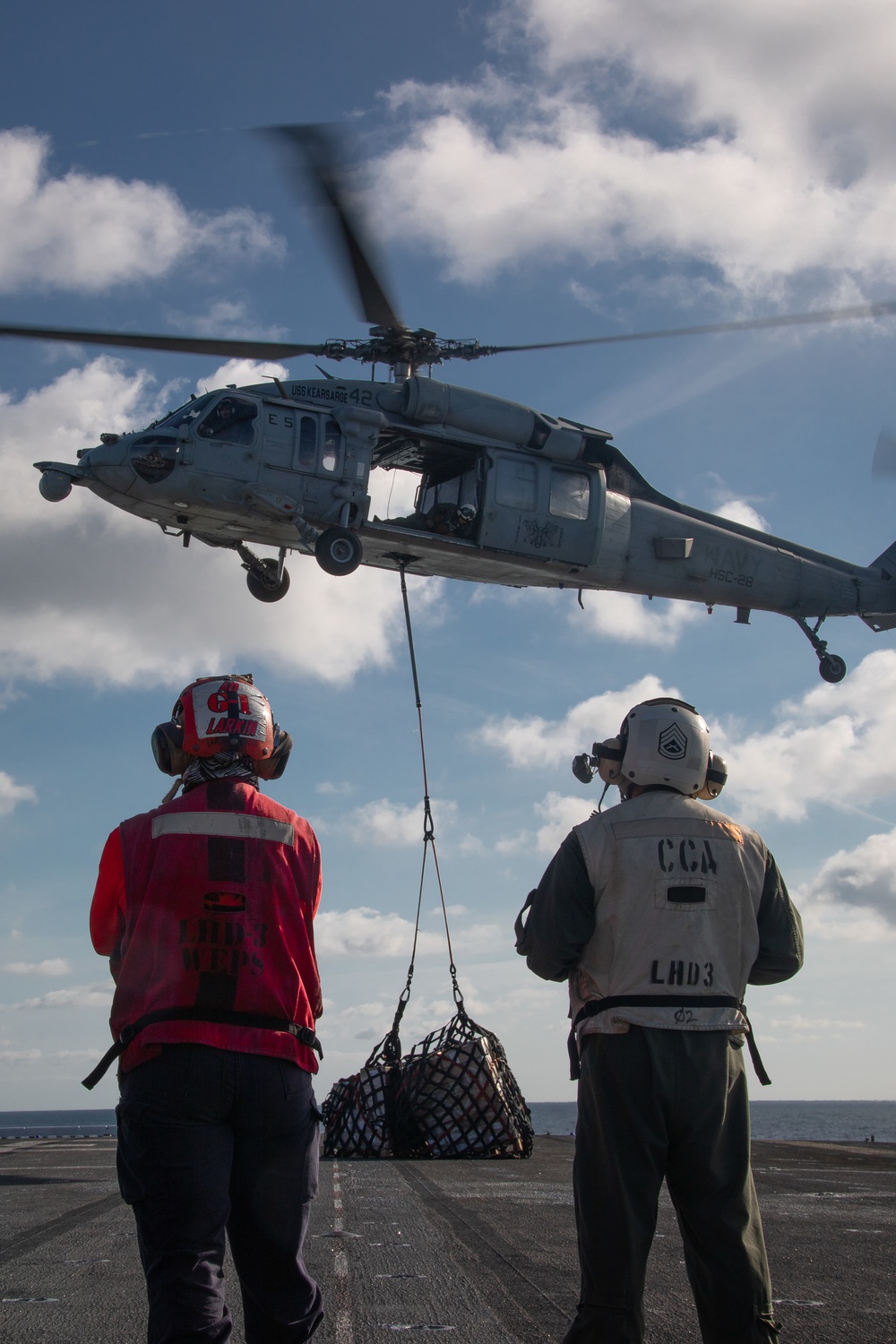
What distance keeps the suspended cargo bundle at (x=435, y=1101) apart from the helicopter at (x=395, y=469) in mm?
6170

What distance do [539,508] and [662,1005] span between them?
628 inches

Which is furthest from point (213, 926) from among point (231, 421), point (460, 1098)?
point (231, 421)

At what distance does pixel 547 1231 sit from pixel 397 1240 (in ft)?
3.07

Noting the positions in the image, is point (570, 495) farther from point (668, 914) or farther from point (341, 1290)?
point (668, 914)

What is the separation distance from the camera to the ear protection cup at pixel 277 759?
3975 mm

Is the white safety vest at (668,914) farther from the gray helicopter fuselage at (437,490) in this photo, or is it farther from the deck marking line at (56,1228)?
the gray helicopter fuselage at (437,490)

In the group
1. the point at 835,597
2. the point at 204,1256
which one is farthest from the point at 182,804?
the point at 835,597

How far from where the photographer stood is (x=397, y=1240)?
21.5 ft

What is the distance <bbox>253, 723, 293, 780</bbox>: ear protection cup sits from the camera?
397 cm

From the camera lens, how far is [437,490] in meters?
19.7

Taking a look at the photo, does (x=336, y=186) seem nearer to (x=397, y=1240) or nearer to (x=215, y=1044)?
(x=397, y=1240)

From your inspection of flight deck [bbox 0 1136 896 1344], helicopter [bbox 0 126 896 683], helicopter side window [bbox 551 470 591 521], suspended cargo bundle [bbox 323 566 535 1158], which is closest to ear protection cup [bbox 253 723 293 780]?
flight deck [bbox 0 1136 896 1344]

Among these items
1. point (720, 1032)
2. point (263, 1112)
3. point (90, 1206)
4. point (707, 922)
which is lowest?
point (90, 1206)

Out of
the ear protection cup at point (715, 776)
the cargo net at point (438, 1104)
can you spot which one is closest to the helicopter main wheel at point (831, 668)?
the cargo net at point (438, 1104)
